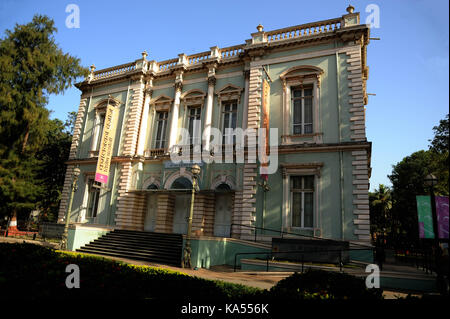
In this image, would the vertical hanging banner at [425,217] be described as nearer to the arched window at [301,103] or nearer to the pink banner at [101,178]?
the arched window at [301,103]

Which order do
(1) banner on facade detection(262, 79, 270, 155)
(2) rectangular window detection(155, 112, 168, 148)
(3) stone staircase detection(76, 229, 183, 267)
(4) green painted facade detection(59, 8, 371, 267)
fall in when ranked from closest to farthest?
(3) stone staircase detection(76, 229, 183, 267) < (4) green painted facade detection(59, 8, 371, 267) < (1) banner on facade detection(262, 79, 270, 155) < (2) rectangular window detection(155, 112, 168, 148)

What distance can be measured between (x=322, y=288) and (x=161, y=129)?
18618 mm

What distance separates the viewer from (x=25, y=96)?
20562 millimetres

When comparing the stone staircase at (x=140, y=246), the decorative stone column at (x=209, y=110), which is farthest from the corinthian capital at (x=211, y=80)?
the stone staircase at (x=140, y=246)

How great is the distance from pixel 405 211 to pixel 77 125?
34.8 m

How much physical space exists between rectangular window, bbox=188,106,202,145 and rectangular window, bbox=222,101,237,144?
182 cm

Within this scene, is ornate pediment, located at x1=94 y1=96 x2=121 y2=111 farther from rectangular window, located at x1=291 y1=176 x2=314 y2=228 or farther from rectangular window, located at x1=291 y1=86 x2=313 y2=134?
rectangular window, located at x1=291 y1=176 x2=314 y2=228

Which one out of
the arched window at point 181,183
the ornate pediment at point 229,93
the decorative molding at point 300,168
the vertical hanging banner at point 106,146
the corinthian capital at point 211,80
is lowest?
the arched window at point 181,183

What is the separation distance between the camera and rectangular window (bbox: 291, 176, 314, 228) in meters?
15.3

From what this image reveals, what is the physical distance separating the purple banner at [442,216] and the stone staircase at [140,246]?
1069 cm

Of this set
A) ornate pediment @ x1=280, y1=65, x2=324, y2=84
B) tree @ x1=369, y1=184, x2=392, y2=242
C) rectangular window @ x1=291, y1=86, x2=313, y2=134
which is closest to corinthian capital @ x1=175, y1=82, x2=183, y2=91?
ornate pediment @ x1=280, y1=65, x2=324, y2=84

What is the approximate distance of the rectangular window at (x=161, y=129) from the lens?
2108 cm

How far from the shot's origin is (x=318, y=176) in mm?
15289
